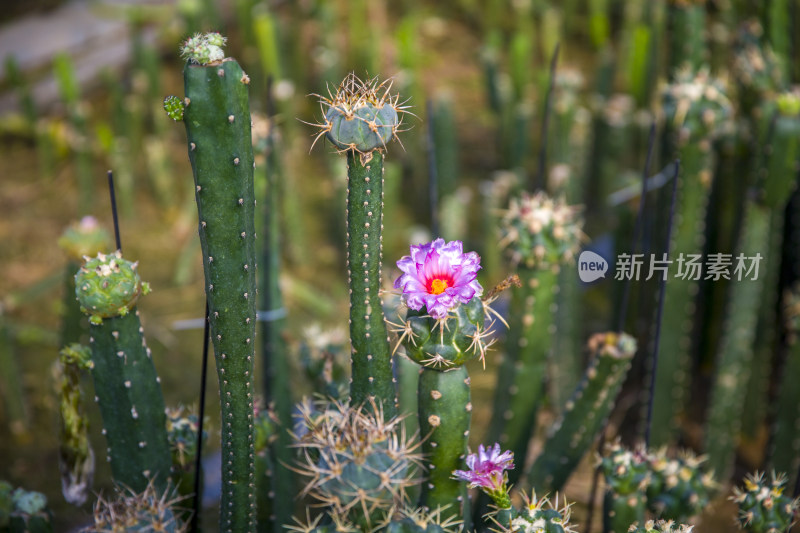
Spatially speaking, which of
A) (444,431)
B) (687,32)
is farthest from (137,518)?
(687,32)

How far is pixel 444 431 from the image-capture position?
1.65 meters

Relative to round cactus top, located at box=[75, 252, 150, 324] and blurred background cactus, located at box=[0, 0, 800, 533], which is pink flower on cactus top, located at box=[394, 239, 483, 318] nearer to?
blurred background cactus, located at box=[0, 0, 800, 533]

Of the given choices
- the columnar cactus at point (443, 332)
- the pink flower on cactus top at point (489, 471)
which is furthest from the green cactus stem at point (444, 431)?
the pink flower on cactus top at point (489, 471)

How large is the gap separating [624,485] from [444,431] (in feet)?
1.98

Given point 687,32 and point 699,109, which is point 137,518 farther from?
point 687,32

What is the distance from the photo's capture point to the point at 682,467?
218 centimetres

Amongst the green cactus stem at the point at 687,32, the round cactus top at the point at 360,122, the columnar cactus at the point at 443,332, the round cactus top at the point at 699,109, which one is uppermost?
the green cactus stem at the point at 687,32

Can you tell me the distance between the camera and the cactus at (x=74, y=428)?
1.92 metres

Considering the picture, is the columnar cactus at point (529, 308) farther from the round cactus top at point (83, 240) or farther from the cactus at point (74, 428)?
the round cactus top at point (83, 240)

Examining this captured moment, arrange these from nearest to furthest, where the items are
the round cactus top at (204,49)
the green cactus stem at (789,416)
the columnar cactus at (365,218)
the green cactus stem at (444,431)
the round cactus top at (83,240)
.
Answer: the round cactus top at (204,49), the columnar cactus at (365,218), the green cactus stem at (444,431), the round cactus top at (83,240), the green cactus stem at (789,416)

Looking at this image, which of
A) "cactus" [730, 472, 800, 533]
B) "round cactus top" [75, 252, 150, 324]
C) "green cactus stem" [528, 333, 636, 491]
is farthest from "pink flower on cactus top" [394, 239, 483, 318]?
"cactus" [730, 472, 800, 533]

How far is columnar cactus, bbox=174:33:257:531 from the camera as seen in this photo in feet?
4.61

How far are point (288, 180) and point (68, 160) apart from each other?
63.4 inches

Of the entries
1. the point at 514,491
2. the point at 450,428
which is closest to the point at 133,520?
the point at 450,428
